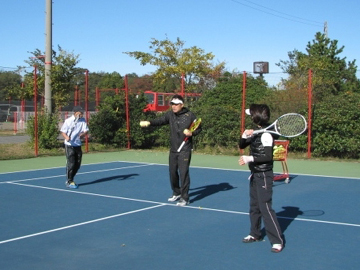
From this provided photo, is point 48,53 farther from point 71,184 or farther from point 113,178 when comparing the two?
point 71,184

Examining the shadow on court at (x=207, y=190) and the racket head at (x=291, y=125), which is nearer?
the racket head at (x=291, y=125)

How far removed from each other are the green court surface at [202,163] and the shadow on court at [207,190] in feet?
9.93

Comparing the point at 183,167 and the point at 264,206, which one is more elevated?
the point at 183,167

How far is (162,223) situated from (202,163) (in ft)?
28.4

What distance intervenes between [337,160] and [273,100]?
3.26m

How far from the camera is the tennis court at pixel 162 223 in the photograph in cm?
595

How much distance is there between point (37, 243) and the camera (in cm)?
665

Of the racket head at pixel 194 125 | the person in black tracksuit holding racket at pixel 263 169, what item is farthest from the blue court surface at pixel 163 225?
the racket head at pixel 194 125

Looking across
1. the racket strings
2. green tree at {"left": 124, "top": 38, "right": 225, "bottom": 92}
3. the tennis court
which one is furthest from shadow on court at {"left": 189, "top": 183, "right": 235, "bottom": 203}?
green tree at {"left": 124, "top": 38, "right": 225, "bottom": 92}

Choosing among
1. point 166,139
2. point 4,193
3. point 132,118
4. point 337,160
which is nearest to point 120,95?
point 132,118

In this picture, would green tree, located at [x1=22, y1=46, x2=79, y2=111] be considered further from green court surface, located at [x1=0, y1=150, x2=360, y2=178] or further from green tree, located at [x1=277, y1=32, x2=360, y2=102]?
green tree, located at [x1=277, y1=32, x2=360, y2=102]

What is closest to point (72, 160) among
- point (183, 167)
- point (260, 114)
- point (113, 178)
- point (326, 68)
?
point (113, 178)

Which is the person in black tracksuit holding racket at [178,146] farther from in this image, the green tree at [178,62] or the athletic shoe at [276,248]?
the green tree at [178,62]

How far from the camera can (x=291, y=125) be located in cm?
682
